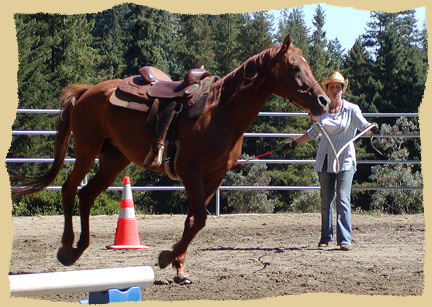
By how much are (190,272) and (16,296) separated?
233cm

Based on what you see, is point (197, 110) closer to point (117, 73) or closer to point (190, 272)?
point (190, 272)

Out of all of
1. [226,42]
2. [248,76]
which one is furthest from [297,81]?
[226,42]

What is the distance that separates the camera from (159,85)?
5.17 meters

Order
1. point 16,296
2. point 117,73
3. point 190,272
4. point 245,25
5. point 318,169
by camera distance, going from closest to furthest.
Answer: point 16,296
point 190,272
point 318,169
point 117,73
point 245,25

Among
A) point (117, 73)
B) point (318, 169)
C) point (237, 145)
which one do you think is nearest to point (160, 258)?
point (237, 145)

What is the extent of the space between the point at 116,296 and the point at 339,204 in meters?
3.72

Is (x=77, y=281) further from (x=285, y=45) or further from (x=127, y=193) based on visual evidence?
(x=127, y=193)

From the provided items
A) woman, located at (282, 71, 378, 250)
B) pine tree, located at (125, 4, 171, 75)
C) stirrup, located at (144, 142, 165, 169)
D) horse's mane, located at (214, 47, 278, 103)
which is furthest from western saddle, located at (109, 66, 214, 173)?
pine tree, located at (125, 4, 171, 75)

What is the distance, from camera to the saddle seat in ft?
16.2

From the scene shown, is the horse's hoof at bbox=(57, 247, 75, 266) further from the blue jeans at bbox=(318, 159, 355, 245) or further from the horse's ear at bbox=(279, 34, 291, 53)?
the blue jeans at bbox=(318, 159, 355, 245)

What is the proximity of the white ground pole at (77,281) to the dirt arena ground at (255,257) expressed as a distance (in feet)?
2.47

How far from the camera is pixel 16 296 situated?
10.4 ft

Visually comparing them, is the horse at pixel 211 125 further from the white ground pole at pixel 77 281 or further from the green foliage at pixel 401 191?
the green foliage at pixel 401 191

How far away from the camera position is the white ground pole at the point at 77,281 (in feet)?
10.4
